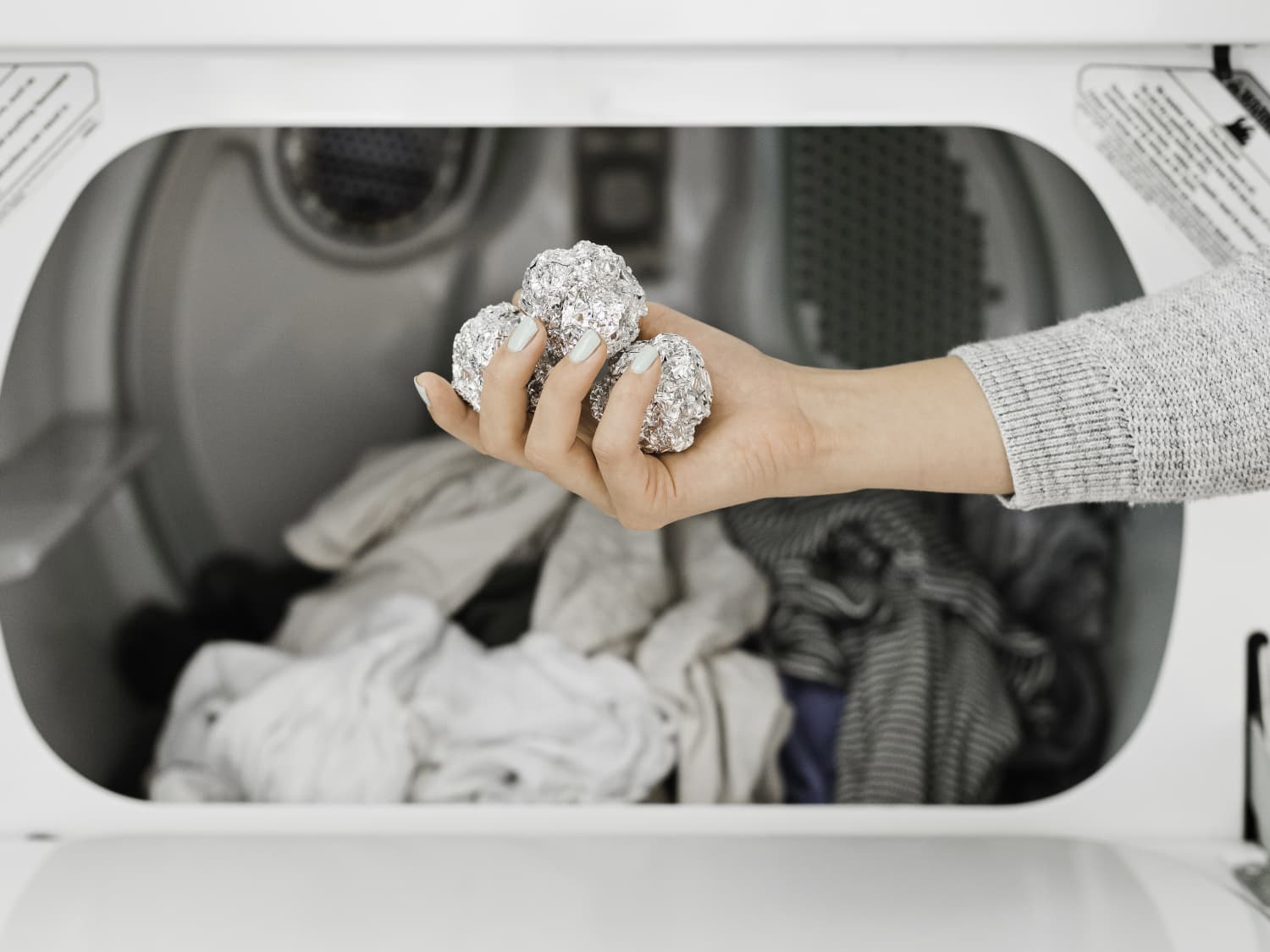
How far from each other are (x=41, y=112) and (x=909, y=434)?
1.84 ft

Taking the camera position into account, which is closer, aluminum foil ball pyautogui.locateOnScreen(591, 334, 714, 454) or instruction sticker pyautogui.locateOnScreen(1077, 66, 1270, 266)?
aluminum foil ball pyautogui.locateOnScreen(591, 334, 714, 454)

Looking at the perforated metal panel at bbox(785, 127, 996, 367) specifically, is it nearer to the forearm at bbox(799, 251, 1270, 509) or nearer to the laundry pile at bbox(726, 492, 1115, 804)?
the laundry pile at bbox(726, 492, 1115, 804)

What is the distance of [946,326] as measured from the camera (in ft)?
3.70

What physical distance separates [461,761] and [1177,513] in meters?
0.56

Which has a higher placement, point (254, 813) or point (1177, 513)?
point (1177, 513)

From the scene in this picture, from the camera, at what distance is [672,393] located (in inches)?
20.5

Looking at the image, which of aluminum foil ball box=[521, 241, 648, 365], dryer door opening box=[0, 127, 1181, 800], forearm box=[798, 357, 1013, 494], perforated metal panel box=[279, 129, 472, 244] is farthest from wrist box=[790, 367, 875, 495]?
perforated metal panel box=[279, 129, 472, 244]

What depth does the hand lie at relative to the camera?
48 cm

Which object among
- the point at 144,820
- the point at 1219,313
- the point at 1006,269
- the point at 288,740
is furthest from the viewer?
the point at 1006,269

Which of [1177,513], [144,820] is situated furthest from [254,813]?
[1177,513]

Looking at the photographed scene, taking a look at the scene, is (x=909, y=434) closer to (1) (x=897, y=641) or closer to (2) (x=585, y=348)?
(2) (x=585, y=348)

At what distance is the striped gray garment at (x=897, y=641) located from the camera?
889mm

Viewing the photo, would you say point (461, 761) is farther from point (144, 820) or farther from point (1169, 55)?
point (1169, 55)

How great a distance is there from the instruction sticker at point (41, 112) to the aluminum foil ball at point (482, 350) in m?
0.31
